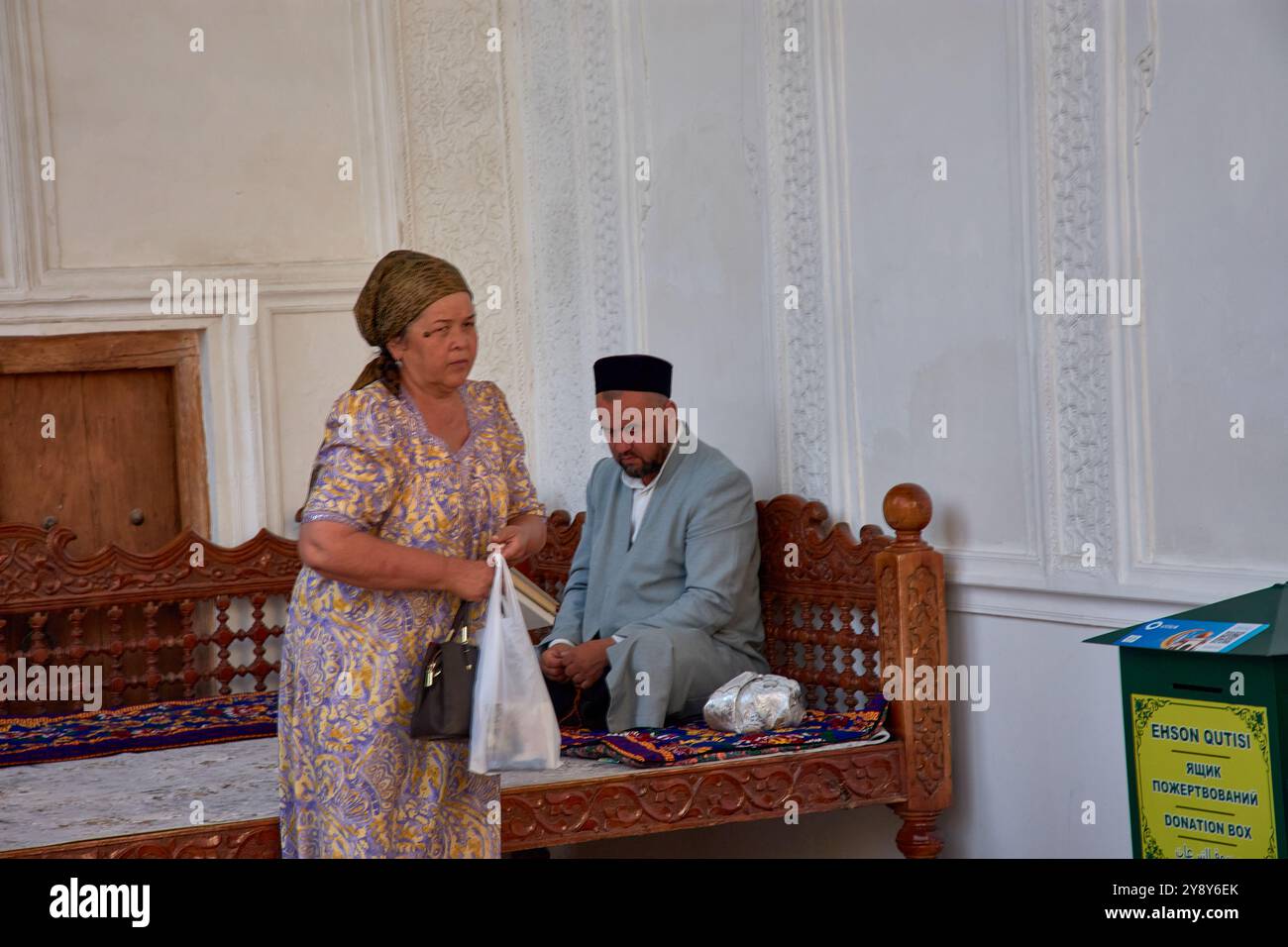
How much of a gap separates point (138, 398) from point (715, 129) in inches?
80.0

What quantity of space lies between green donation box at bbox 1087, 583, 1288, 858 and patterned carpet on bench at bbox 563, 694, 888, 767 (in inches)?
37.6

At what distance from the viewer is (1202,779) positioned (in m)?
2.51

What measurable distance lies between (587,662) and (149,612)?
63.9 inches

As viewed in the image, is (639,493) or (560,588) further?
(560,588)

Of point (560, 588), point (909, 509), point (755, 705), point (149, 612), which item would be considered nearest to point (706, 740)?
point (755, 705)

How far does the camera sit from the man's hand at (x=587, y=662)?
150 inches

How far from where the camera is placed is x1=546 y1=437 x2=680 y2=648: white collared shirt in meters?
4.03

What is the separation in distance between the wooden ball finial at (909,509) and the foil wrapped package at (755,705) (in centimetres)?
46

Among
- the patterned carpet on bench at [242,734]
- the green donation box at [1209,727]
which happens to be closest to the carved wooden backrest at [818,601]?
the patterned carpet on bench at [242,734]

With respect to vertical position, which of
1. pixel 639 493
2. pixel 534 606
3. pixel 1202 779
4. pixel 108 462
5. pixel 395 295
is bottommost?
pixel 1202 779

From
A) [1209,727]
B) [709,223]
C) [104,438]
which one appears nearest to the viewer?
[1209,727]

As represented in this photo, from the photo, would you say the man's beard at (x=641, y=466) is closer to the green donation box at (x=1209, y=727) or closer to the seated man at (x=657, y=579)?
the seated man at (x=657, y=579)

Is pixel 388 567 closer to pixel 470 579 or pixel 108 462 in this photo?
pixel 470 579
